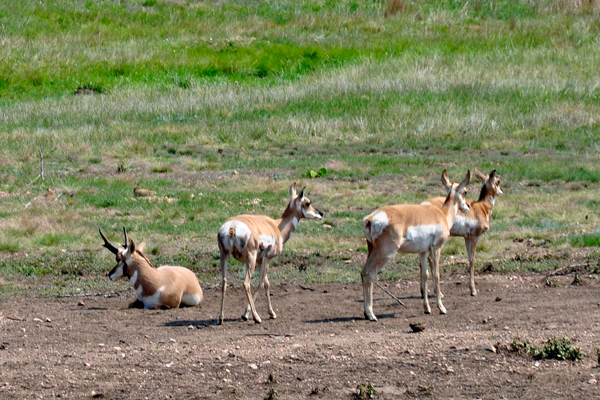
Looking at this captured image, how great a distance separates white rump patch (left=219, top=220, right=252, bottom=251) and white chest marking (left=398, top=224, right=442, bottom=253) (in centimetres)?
183

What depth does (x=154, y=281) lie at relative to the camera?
1064 centimetres

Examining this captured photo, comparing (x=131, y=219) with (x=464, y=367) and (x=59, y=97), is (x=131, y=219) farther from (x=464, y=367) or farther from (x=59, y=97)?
(x=59, y=97)

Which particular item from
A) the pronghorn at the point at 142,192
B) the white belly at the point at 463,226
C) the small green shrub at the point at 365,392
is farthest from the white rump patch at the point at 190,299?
the pronghorn at the point at 142,192

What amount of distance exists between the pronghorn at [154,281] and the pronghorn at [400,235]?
235 centimetres

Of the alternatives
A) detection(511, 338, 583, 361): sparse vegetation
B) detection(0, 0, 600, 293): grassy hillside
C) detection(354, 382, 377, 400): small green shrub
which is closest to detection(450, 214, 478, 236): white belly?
detection(0, 0, 600, 293): grassy hillside

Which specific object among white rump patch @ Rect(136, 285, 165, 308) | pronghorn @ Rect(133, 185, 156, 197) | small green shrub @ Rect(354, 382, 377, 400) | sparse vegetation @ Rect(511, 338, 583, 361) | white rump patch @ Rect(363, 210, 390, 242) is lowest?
white rump patch @ Rect(136, 285, 165, 308)

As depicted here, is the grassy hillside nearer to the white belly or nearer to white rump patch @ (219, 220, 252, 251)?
the white belly

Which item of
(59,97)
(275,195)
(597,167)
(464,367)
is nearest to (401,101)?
(597,167)

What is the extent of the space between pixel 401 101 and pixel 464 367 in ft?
62.3

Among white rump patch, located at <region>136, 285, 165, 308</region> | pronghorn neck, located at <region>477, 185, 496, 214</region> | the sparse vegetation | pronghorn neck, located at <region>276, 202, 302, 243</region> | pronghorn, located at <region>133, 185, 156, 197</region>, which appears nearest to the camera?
the sparse vegetation

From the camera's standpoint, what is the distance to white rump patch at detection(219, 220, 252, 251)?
955 cm

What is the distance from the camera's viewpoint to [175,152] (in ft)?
72.2

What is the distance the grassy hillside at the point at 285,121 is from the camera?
14.5 metres

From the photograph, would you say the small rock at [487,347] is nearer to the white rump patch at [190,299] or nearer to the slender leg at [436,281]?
the slender leg at [436,281]
